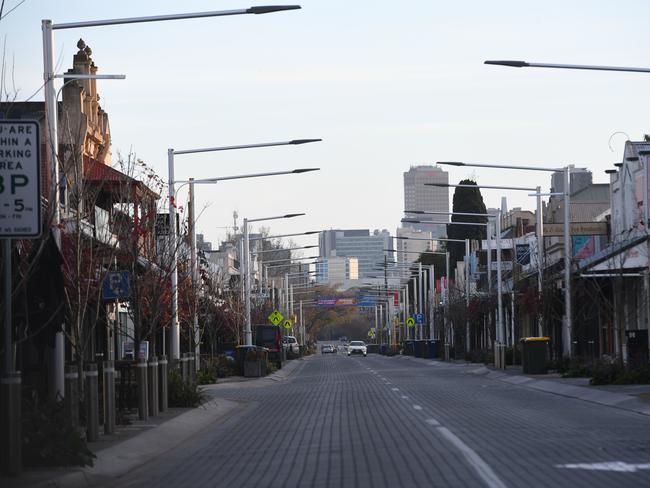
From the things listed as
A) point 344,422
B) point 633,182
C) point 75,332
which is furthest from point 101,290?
point 633,182

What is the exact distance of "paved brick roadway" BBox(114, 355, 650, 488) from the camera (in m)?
14.7

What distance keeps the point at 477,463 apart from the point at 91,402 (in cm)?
671

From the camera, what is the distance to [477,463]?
1572 cm

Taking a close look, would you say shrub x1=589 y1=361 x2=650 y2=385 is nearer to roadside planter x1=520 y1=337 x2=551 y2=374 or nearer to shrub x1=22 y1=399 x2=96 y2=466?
roadside planter x1=520 y1=337 x2=551 y2=374

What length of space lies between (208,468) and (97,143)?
44.0 m

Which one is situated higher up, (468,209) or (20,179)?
(468,209)

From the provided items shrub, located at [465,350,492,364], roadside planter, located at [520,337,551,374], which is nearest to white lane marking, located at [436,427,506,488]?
roadside planter, located at [520,337,551,374]

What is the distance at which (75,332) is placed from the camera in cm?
2248

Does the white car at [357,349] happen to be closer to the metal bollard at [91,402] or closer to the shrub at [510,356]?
the shrub at [510,356]

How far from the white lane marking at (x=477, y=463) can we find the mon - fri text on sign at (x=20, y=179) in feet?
18.9

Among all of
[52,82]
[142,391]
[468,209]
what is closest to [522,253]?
[142,391]

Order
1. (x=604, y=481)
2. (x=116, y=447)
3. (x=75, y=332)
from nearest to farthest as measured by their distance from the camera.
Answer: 1. (x=604, y=481)
2. (x=116, y=447)
3. (x=75, y=332)

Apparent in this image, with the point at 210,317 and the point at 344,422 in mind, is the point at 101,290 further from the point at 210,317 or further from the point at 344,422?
the point at 210,317

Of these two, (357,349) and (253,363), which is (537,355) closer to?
(253,363)
